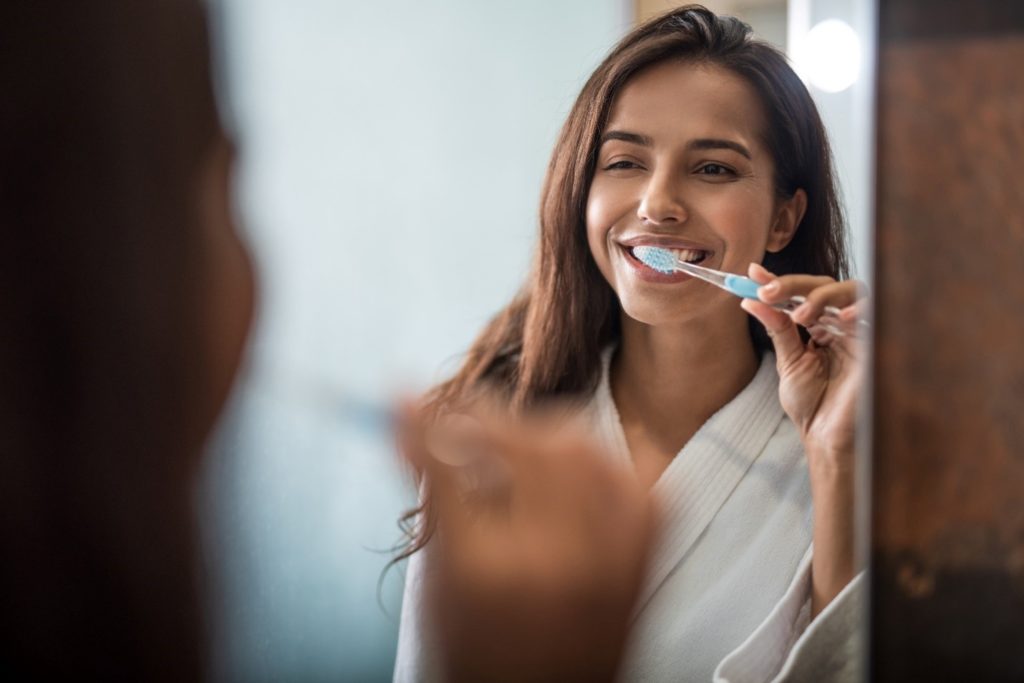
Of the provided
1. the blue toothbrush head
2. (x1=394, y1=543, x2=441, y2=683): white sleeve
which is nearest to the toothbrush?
the blue toothbrush head

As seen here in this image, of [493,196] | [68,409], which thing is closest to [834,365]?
[493,196]

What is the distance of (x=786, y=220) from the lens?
60cm

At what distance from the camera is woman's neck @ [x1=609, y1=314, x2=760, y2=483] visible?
2.07ft

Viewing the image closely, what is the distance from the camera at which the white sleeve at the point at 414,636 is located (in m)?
0.57

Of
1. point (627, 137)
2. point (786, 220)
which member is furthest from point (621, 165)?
point (786, 220)

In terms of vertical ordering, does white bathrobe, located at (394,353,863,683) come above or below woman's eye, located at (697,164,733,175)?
below

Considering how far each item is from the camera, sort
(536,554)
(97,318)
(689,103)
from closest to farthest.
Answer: (536,554), (97,318), (689,103)

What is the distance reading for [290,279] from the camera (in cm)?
54

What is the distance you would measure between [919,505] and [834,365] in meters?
0.18

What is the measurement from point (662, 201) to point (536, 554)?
0.29 m

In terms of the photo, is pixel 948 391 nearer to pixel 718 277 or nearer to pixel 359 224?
pixel 718 277

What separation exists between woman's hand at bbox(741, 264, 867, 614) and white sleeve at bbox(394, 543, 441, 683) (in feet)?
0.83

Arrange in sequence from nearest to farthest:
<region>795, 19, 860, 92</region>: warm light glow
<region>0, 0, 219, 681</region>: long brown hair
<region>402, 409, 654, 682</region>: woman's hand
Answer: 1. <region>402, 409, 654, 682</region>: woman's hand
2. <region>0, 0, 219, 681</region>: long brown hair
3. <region>795, 19, 860, 92</region>: warm light glow

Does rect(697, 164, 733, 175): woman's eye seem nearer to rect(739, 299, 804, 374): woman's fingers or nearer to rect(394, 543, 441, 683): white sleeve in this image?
rect(739, 299, 804, 374): woman's fingers
